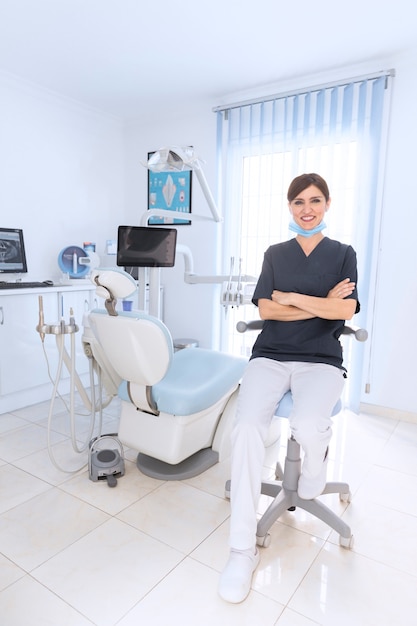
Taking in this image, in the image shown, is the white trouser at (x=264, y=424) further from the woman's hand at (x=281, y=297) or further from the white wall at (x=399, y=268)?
the white wall at (x=399, y=268)

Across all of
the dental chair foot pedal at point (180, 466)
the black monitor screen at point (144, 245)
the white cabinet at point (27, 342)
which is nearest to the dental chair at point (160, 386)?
the dental chair foot pedal at point (180, 466)

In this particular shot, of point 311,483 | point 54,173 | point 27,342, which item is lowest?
point 311,483

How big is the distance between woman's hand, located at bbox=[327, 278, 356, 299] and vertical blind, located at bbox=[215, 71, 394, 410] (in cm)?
113

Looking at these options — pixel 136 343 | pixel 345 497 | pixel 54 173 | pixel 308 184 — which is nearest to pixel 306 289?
pixel 308 184

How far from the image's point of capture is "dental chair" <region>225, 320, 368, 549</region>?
154 centimetres

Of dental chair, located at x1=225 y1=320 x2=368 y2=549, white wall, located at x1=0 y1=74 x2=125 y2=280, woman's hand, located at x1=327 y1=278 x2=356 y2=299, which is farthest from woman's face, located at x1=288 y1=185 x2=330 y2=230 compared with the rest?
white wall, located at x1=0 y1=74 x2=125 y2=280

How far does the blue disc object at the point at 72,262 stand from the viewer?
10.8 feet

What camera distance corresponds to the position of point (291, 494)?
5.49 feet

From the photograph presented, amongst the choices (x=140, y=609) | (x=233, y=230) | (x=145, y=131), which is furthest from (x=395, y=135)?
(x=140, y=609)

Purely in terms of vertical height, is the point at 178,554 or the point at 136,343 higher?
the point at 136,343

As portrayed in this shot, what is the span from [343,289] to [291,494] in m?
0.84

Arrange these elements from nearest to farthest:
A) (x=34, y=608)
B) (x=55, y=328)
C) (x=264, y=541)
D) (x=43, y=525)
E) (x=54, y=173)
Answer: (x=34, y=608)
(x=264, y=541)
(x=43, y=525)
(x=55, y=328)
(x=54, y=173)

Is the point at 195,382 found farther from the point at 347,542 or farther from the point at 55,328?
the point at 347,542

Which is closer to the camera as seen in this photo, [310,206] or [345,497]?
A: [310,206]
